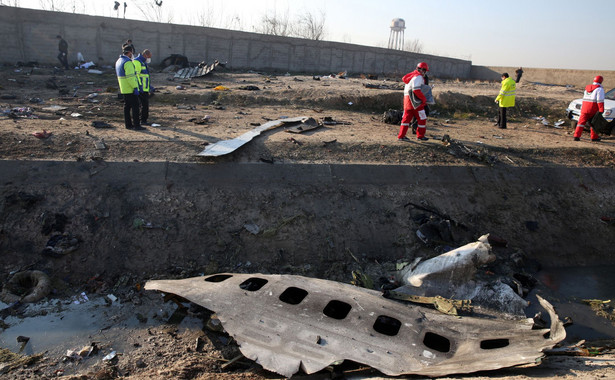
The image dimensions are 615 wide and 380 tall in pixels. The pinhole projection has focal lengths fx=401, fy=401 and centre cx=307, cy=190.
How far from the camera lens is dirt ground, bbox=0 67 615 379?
3840 millimetres

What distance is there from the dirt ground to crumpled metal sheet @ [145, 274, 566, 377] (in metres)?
0.20

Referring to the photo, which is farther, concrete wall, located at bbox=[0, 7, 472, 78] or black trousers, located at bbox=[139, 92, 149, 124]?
concrete wall, located at bbox=[0, 7, 472, 78]

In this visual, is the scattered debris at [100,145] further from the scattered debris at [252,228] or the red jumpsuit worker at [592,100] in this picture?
the red jumpsuit worker at [592,100]

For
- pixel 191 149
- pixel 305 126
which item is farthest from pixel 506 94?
pixel 191 149

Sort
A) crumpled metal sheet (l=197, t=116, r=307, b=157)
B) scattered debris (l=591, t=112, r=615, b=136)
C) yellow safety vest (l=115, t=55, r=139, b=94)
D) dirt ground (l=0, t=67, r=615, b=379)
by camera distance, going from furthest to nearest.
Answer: scattered debris (l=591, t=112, r=615, b=136)
yellow safety vest (l=115, t=55, r=139, b=94)
crumpled metal sheet (l=197, t=116, r=307, b=157)
dirt ground (l=0, t=67, r=615, b=379)

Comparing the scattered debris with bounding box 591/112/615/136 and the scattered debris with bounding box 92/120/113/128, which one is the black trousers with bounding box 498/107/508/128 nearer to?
the scattered debris with bounding box 591/112/615/136

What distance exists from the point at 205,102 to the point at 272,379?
354 inches

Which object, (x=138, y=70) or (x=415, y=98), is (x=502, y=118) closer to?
(x=415, y=98)

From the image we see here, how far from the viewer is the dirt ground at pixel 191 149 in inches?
151

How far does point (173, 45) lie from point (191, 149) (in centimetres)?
1538

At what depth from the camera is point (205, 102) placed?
1112cm

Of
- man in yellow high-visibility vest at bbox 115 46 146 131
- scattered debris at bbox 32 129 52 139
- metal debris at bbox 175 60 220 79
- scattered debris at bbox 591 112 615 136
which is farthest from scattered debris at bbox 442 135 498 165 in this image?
metal debris at bbox 175 60 220 79

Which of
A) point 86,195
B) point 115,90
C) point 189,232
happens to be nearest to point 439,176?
point 189,232

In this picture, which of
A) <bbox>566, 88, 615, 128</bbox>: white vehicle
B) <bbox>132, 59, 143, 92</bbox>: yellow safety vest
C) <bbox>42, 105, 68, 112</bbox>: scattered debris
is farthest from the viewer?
<bbox>566, 88, 615, 128</bbox>: white vehicle
